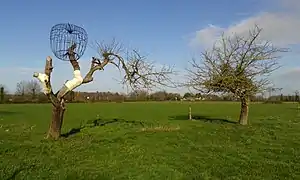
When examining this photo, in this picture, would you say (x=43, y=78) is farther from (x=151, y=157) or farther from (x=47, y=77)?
(x=151, y=157)

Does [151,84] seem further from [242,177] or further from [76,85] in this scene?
[242,177]

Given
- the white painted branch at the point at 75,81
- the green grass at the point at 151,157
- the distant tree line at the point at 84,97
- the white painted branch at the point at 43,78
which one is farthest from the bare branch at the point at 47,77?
the distant tree line at the point at 84,97

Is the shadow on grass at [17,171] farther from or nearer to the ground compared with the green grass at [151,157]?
nearer to the ground

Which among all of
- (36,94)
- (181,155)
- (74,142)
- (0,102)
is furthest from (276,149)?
(36,94)

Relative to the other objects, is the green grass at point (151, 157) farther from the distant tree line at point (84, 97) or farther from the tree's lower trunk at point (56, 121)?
the distant tree line at point (84, 97)

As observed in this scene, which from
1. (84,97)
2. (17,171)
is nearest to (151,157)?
(17,171)

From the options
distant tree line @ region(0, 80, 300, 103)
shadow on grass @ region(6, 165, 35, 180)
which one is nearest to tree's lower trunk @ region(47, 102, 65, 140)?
shadow on grass @ region(6, 165, 35, 180)

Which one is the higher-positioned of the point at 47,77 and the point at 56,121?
the point at 47,77

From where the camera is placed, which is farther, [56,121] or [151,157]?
[56,121]

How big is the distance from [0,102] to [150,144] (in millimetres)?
68133

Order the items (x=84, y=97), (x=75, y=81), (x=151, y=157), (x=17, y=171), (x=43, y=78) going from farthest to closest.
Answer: (x=84, y=97) < (x=75, y=81) < (x=43, y=78) < (x=151, y=157) < (x=17, y=171)

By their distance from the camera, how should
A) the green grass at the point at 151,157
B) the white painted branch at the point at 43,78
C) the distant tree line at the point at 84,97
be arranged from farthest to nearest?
the distant tree line at the point at 84,97 → the white painted branch at the point at 43,78 → the green grass at the point at 151,157

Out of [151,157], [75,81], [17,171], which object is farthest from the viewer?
[75,81]

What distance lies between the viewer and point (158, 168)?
11.8m
